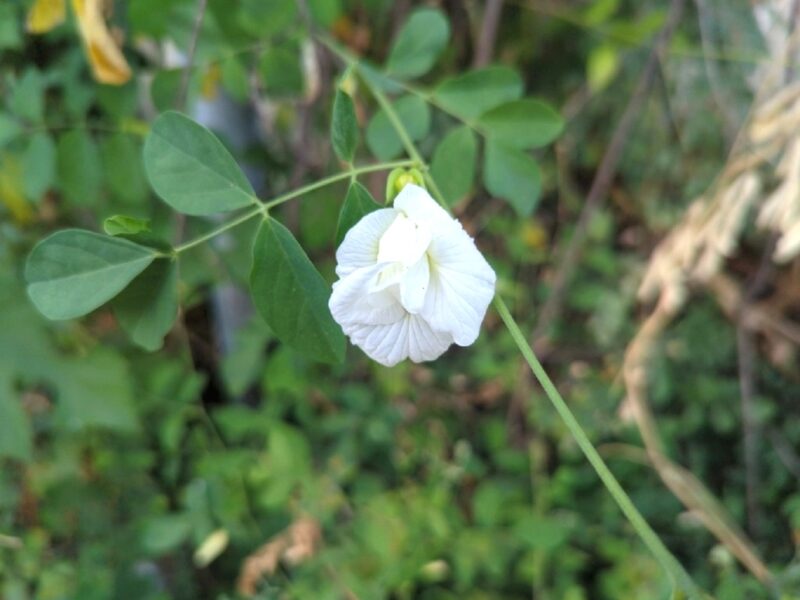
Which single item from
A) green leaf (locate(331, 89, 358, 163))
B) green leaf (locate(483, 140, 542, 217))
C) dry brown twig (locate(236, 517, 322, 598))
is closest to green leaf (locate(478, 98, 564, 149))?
green leaf (locate(483, 140, 542, 217))

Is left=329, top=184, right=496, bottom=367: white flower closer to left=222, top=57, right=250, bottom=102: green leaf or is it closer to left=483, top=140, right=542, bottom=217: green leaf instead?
left=483, top=140, right=542, bottom=217: green leaf

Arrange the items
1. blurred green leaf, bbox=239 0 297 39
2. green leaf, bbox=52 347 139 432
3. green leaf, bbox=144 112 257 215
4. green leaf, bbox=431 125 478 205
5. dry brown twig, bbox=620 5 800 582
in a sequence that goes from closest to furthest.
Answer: green leaf, bbox=144 112 257 215 → green leaf, bbox=431 125 478 205 → blurred green leaf, bbox=239 0 297 39 → dry brown twig, bbox=620 5 800 582 → green leaf, bbox=52 347 139 432

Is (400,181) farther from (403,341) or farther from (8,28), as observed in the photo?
(8,28)

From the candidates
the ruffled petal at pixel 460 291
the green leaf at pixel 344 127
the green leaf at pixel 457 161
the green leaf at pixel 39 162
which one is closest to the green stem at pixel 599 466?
the ruffled petal at pixel 460 291

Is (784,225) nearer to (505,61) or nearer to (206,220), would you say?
(505,61)

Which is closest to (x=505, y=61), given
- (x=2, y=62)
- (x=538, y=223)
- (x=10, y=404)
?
(x=538, y=223)

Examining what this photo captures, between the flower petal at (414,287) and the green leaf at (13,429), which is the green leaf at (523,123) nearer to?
the flower petal at (414,287)
